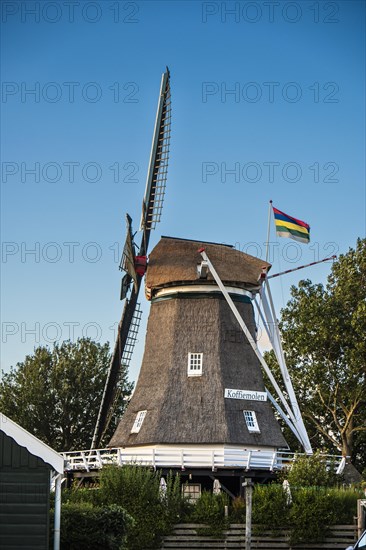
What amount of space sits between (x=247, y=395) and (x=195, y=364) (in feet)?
6.85

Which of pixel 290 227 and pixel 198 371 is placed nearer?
pixel 198 371

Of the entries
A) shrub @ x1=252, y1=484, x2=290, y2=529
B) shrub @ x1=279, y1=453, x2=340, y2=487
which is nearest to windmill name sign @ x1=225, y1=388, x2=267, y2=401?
shrub @ x1=279, y1=453, x2=340, y2=487

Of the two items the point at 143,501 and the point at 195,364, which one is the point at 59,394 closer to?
the point at 195,364

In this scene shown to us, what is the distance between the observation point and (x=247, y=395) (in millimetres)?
33125

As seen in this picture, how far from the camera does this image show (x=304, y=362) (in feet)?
149

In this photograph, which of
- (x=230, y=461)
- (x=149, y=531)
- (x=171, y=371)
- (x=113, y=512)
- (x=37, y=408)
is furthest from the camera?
(x=37, y=408)

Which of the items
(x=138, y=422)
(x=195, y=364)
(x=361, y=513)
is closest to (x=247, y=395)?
(x=195, y=364)

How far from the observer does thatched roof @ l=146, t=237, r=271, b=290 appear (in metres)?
34.1

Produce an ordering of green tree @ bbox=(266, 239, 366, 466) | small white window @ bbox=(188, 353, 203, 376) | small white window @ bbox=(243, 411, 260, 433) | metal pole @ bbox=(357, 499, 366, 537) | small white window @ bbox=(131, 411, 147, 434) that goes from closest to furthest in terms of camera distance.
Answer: metal pole @ bbox=(357, 499, 366, 537)
small white window @ bbox=(243, 411, 260, 433)
small white window @ bbox=(131, 411, 147, 434)
small white window @ bbox=(188, 353, 203, 376)
green tree @ bbox=(266, 239, 366, 466)

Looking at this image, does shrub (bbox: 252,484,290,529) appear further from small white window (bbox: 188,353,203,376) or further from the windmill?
small white window (bbox: 188,353,203,376)

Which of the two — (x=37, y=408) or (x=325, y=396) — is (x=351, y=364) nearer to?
(x=325, y=396)

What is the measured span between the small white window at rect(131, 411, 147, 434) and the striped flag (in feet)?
26.4

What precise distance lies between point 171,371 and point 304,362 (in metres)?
13.4

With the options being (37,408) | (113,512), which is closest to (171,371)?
(113,512)
